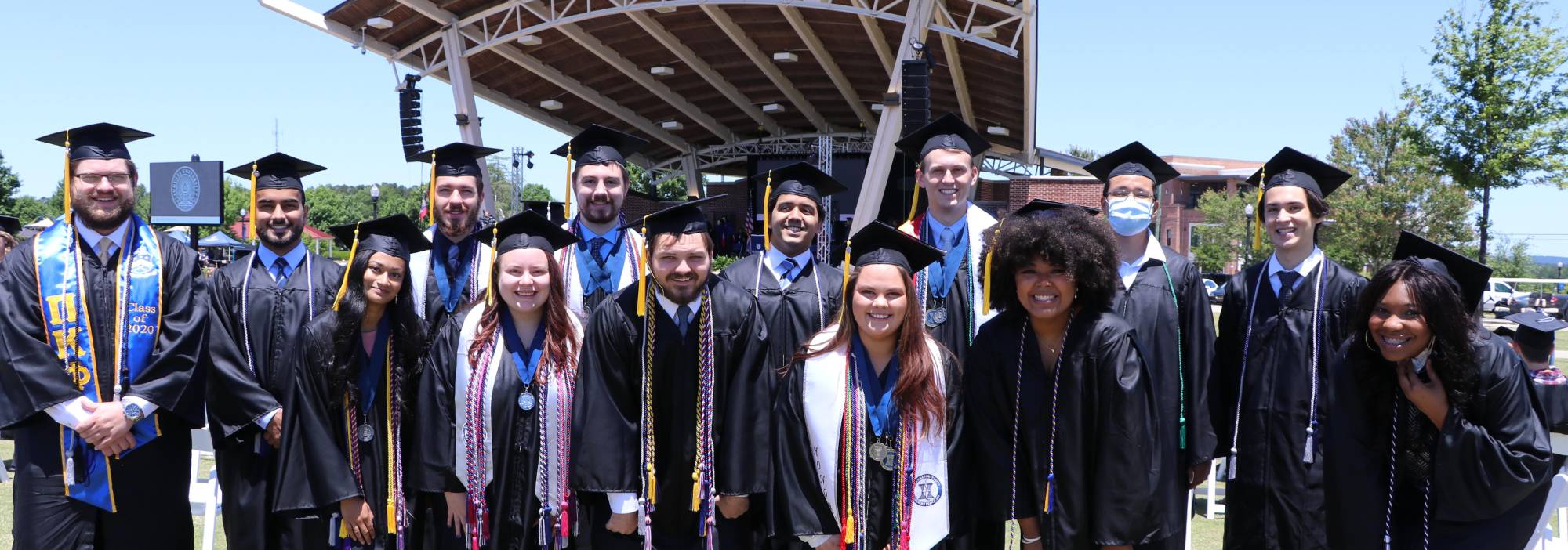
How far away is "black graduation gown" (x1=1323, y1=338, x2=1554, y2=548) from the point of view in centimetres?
310

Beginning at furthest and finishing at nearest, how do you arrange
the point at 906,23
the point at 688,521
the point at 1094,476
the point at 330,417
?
the point at 906,23 < the point at 330,417 < the point at 688,521 < the point at 1094,476

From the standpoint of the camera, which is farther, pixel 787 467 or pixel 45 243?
pixel 45 243

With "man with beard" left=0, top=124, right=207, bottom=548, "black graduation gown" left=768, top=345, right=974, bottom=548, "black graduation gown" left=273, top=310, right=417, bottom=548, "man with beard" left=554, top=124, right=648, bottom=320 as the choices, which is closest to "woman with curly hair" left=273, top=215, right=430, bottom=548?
"black graduation gown" left=273, top=310, right=417, bottom=548

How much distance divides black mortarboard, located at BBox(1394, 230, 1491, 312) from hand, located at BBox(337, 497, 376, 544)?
382 cm

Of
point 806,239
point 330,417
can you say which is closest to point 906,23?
point 806,239

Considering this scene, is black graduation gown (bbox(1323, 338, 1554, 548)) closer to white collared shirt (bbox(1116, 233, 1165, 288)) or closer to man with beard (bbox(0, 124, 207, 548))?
white collared shirt (bbox(1116, 233, 1165, 288))

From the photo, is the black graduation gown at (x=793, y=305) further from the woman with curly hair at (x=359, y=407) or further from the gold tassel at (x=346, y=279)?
the gold tassel at (x=346, y=279)

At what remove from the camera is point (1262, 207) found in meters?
4.21

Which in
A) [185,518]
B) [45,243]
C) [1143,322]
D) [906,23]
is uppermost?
[906,23]

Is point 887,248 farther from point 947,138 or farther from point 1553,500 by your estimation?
point 1553,500

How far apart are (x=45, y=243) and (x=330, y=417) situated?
4.17ft

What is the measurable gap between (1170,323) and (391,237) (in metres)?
3.13

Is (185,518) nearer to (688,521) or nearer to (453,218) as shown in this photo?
(453,218)

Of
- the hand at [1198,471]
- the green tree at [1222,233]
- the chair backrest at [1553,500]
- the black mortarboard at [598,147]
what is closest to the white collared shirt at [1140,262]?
the hand at [1198,471]
